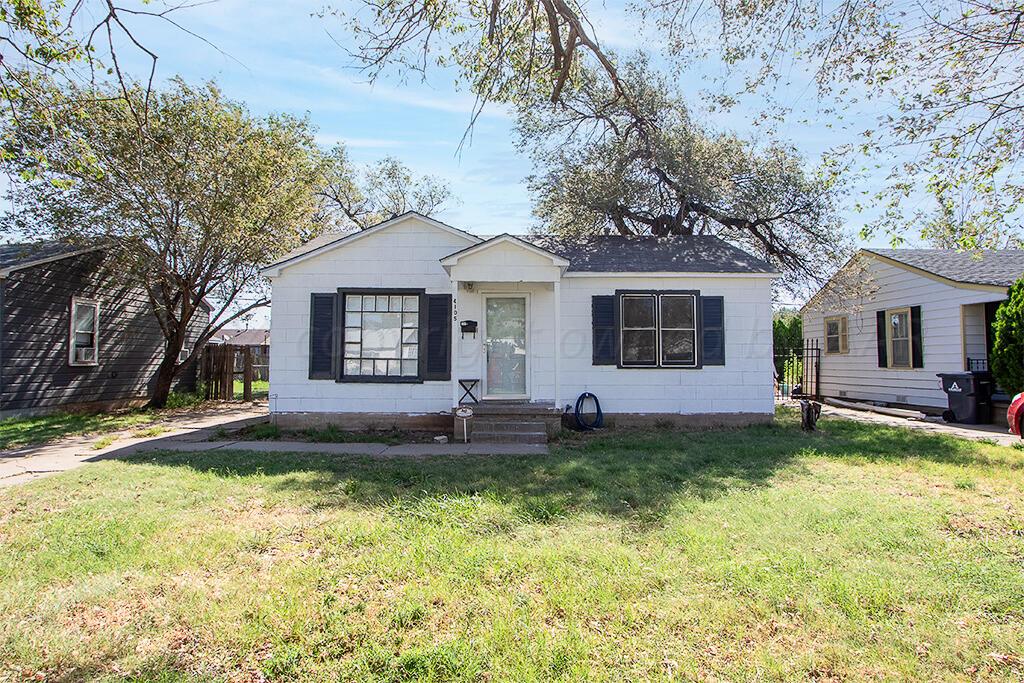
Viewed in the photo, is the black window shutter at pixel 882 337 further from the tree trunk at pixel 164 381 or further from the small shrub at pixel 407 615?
the tree trunk at pixel 164 381

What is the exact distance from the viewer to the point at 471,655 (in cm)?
293

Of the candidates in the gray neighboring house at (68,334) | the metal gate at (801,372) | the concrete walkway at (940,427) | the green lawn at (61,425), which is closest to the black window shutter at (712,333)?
the concrete walkway at (940,427)

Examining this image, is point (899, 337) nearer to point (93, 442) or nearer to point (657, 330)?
point (657, 330)

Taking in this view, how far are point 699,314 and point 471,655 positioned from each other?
8.85 metres

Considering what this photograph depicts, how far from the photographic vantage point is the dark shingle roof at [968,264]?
1213 cm

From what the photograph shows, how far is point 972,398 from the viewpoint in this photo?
38.2 ft

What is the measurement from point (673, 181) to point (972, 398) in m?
7.98

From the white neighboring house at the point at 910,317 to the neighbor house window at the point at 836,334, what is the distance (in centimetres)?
3

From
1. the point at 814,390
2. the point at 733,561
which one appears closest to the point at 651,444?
the point at 733,561

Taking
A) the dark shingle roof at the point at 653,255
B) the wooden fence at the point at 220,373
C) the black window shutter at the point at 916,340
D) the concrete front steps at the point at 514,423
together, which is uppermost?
the dark shingle roof at the point at 653,255

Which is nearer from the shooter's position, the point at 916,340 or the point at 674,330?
the point at 674,330

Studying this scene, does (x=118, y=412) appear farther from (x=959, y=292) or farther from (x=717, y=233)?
(x=959, y=292)

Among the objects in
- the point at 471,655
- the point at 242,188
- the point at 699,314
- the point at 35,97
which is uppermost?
the point at 242,188

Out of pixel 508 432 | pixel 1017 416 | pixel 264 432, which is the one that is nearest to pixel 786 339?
pixel 1017 416
